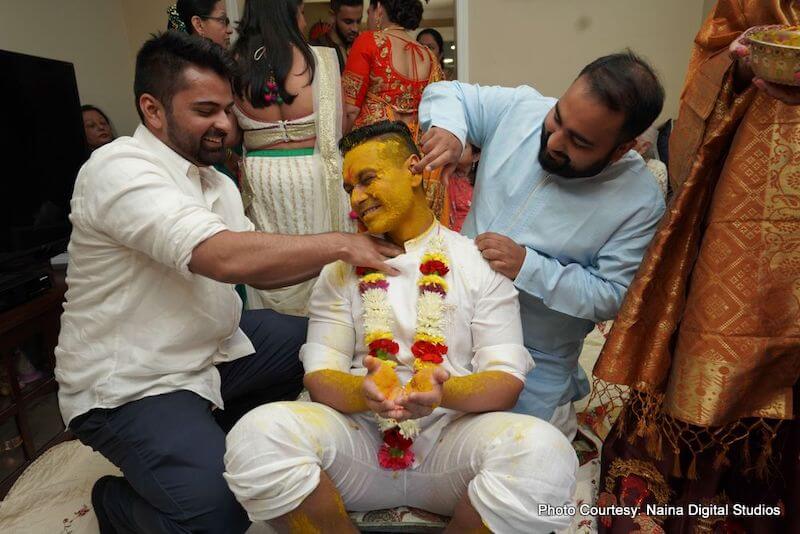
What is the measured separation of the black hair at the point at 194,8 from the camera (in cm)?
285

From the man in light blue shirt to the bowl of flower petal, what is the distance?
0.36 m

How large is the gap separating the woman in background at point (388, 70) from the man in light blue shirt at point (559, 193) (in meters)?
1.06

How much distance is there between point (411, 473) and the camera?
5.07 feet

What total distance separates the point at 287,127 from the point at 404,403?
174 cm

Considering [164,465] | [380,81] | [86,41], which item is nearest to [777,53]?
[164,465]

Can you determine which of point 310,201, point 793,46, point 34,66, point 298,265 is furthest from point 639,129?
point 34,66

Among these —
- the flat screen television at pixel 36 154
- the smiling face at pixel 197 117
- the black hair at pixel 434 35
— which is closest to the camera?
the smiling face at pixel 197 117

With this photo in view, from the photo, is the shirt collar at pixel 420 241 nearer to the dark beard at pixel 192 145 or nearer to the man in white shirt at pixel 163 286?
the man in white shirt at pixel 163 286

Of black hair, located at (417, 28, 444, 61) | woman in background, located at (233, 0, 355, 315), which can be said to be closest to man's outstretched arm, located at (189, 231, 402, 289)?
woman in background, located at (233, 0, 355, 315)

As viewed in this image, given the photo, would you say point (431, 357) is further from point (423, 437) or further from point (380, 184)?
point (380, 184)

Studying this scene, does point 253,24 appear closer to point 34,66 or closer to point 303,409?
point 34,66

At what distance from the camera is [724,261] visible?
Result: 1.46 m

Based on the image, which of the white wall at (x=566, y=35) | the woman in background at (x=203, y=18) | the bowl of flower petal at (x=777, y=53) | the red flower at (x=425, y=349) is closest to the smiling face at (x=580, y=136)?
the bowl of flower petal at (x=777, y=53)

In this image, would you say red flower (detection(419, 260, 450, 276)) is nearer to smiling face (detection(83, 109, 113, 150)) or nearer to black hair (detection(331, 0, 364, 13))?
black hair (detection(331, 0, 364, 13))
